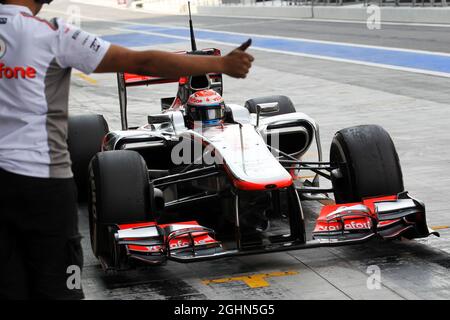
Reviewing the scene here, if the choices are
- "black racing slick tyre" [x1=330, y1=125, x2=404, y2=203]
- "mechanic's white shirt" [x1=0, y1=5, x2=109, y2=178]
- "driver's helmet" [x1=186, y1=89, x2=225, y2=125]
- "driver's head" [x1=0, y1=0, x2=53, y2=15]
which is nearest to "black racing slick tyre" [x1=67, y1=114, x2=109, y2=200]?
"driver's helmet" [x1=186, y1=89, x2=225, y2=125]

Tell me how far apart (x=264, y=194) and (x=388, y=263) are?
1.06m

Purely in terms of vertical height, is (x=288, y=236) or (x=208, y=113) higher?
(x=208, y=113)

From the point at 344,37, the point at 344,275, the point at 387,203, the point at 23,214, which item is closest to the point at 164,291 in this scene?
the point at 344,275

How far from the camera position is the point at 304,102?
1677 cm

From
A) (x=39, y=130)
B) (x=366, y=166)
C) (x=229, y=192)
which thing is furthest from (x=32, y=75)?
(x=366, y=166)

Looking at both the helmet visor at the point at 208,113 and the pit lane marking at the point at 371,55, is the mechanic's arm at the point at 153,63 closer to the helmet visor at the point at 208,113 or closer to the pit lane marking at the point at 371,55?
the helmet visor at the point at 208,113

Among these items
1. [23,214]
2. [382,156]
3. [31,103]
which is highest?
[31,103]

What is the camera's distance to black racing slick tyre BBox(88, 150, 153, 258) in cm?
712

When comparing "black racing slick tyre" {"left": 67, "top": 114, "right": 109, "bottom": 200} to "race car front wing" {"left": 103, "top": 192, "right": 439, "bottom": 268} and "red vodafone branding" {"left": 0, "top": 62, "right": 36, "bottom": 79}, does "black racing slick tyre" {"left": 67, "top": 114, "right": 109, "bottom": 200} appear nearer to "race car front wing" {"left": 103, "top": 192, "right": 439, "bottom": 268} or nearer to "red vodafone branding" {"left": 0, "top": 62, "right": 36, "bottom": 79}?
"race car front wing" {"left": 103, "top": 192, "right": 439, "bottom": 268}

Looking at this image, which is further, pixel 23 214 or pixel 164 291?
pixel 164 291

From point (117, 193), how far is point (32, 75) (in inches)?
126

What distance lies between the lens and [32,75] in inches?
157

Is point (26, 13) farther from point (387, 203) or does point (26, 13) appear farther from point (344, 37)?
point (344, 37)

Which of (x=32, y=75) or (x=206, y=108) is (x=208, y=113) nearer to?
(x=206, y=108)
